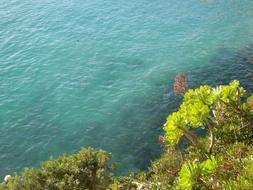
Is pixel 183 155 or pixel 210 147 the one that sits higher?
pixel 210 147

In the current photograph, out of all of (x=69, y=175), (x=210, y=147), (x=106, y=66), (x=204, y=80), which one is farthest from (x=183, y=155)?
(x=106, y=66)

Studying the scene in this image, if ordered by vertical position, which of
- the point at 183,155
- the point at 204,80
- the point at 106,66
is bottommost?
the point at 204,80

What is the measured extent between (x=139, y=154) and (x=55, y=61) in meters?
22.7

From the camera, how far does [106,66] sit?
51.7 metres

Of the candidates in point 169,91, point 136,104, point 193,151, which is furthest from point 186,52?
point 193,151

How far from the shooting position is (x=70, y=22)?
6306 centimetres

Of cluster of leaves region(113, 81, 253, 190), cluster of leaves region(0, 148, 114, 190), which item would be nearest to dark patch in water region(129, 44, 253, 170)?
cluster of leaves region(113, 81, 253, 190)

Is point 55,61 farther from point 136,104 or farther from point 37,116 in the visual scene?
point 136,104

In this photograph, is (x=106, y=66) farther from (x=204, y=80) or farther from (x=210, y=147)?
(x=210, y=147)

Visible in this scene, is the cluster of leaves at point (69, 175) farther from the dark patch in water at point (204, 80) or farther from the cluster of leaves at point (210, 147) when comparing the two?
the dark patch in water at point (204, 80)

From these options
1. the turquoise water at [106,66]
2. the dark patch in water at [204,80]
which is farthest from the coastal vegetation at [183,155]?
the turquoise water at [106,66]

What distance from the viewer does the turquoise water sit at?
132ft

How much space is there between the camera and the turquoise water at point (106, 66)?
Answer: 40250 millimetres

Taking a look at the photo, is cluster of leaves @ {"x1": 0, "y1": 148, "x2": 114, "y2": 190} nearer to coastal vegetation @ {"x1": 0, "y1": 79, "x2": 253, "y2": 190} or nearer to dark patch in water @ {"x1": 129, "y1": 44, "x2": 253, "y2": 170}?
coastal vegetation @ {"x1": 0, "y1": 79, "x2": 253, "y2": 190}
